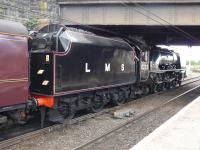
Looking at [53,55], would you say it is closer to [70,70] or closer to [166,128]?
[70,70]

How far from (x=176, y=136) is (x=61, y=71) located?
4.00m

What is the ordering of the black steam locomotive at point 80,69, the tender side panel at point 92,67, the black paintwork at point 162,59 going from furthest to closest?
the black paintwork at point 162,59 → the tender side panel at point 92,67 → the black steam locomotive at point 80,69

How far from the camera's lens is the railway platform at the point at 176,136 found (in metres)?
7.02

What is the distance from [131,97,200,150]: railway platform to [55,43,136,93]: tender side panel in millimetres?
3266

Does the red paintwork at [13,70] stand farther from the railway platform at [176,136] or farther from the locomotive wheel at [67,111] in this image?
the railway platform at [176,136]

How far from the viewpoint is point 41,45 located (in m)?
10.7

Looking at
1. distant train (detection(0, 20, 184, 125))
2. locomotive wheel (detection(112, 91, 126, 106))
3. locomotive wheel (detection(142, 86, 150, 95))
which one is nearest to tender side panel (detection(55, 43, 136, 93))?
distant train (detection(0, 20, 184, 125))

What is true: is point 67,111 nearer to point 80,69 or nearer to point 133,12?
point 80,69

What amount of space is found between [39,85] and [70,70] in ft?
3.69

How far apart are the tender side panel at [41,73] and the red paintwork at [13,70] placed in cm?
110

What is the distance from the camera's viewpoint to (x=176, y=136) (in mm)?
7898

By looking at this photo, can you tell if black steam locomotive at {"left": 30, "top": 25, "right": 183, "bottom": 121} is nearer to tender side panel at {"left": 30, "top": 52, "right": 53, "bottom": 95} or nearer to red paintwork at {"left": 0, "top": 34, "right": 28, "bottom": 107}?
tender side panel at {"left": 30, "top": 52, "right": 53, "bottom": 95}

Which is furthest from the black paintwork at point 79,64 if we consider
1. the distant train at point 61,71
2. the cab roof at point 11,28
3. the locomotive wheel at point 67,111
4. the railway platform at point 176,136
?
the railway platform at point 176,136

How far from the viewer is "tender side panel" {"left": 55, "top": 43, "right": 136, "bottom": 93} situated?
1058cm
